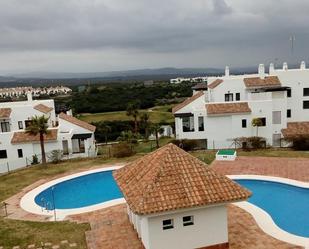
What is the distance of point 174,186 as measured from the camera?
1476 cm

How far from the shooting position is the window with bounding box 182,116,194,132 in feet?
123

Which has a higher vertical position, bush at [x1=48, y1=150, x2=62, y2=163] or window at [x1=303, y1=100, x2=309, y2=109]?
window at [x1=303, y1=100, x2=309, y2=109]

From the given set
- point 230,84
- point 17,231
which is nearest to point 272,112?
Answer: point 230,84

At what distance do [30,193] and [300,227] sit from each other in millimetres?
17276

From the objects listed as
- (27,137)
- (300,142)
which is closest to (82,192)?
(27,137)

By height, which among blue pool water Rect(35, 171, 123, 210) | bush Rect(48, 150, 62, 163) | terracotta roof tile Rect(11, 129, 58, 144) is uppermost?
terracotta roof tile Rect(11, 129, 58, 144)

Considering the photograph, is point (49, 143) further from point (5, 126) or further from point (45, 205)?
point (45, 205)

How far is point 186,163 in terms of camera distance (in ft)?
51.6

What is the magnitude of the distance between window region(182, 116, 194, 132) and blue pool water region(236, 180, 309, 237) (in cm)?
1244

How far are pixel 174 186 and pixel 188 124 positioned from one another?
23.4 m

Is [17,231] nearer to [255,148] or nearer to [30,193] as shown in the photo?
[30,193]

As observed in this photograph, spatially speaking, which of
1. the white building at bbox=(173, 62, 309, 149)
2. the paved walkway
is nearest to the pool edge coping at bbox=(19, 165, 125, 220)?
the paved walkway

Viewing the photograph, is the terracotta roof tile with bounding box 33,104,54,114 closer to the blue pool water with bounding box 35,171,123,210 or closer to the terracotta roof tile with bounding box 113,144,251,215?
the blue pool water with bounding box 35,171,123,210

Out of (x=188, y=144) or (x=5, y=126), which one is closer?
(x=188, y=144)
